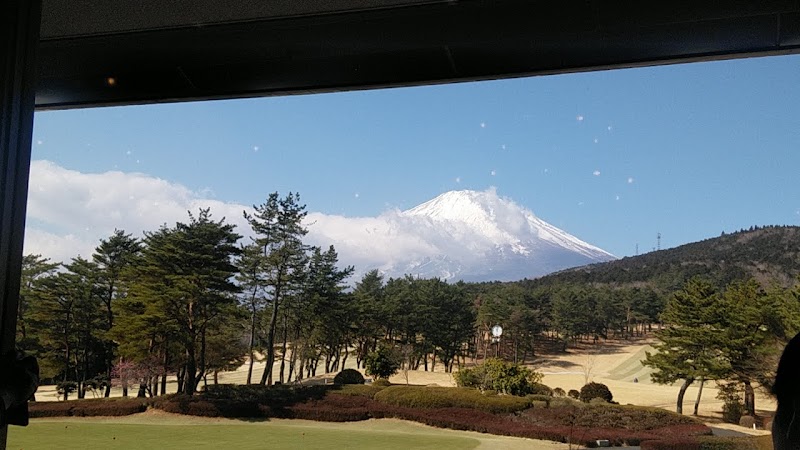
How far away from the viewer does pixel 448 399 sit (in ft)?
10.9

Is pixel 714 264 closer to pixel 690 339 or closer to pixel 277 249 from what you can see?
pixel 690 339

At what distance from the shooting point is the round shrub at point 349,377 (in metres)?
3.48

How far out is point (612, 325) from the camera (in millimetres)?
3145

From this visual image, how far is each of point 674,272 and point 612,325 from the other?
1.20 feet

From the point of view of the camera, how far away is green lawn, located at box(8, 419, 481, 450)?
338 cm

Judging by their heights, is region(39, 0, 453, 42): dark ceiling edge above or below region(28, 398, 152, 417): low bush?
above

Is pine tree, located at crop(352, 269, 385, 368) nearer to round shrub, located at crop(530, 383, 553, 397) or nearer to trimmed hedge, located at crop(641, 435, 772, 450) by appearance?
round shrub, located at crop(530, 383, 553, 397)

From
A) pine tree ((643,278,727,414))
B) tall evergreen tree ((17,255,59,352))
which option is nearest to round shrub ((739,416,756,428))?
pine tree ((643,278,727,414))

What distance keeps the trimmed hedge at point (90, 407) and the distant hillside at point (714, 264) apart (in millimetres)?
2291

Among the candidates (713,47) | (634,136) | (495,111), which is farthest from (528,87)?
(713,47)

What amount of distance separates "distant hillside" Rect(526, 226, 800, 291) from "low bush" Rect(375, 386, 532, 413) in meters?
0.60

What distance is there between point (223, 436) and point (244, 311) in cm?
65

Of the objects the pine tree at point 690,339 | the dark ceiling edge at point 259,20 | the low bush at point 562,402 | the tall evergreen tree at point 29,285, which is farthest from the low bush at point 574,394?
the tall evergreen tree at point 29,285

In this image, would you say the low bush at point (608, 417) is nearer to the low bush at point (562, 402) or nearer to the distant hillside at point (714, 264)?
the low bush at point (562, 402)
